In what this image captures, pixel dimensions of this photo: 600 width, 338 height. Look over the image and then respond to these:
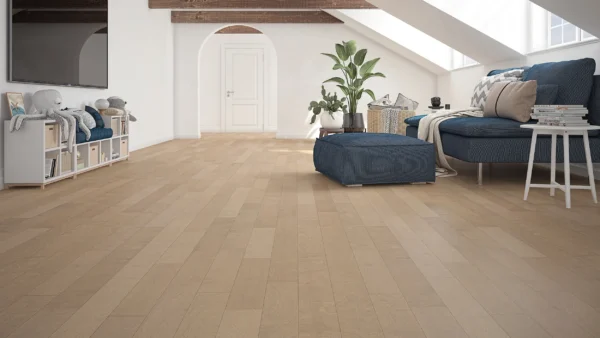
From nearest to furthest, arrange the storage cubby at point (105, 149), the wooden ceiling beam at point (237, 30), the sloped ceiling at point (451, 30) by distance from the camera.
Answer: the storage cubby at point (105, 149), the sloped ceiling at point (451, 30), the wooden ceiling beam at point (237, 30)

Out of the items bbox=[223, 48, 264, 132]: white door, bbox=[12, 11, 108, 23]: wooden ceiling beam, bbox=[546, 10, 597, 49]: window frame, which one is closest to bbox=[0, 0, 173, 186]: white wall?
bbox=[12, 11, 108, 23]: wooden ceiling beam

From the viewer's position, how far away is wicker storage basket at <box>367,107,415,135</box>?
8.27m

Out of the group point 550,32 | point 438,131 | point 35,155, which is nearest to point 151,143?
point 35,155

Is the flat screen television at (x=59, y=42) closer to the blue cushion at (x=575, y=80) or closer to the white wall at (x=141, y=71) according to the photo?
the white wall at (x=141, y=71)

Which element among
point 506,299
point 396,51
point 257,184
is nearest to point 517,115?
point 257,184

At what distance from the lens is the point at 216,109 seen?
13297 mm

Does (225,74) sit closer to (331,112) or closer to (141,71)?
(331,112)

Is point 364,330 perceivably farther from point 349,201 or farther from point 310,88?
point 310,88

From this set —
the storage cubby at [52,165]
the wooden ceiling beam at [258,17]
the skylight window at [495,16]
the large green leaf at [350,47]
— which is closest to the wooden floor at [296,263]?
the storage cubby at [52,165]

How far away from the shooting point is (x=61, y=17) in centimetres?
532

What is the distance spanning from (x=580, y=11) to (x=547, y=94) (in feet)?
2.10

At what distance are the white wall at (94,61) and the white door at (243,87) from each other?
6762 millimetres

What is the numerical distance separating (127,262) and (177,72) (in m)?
8.60

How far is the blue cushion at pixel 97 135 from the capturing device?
516cm
